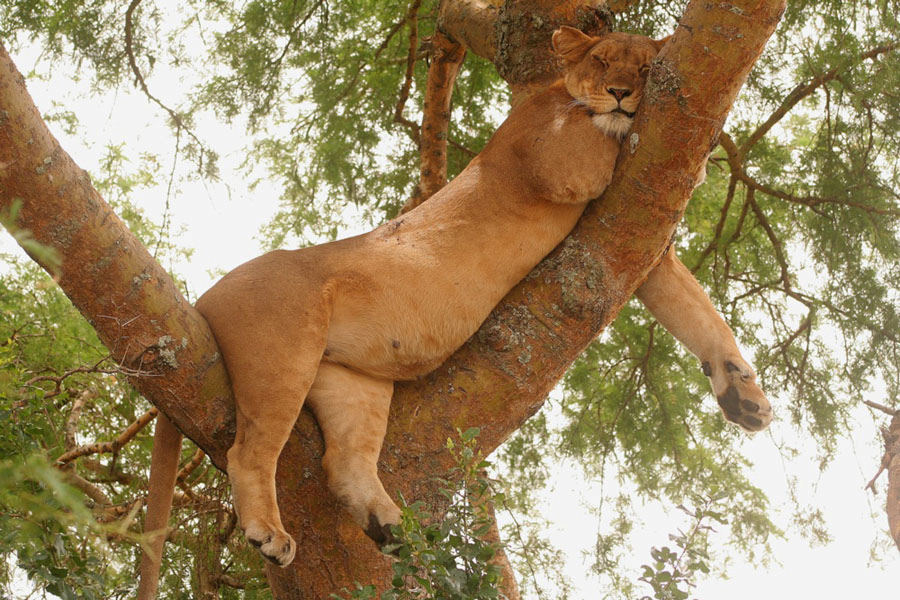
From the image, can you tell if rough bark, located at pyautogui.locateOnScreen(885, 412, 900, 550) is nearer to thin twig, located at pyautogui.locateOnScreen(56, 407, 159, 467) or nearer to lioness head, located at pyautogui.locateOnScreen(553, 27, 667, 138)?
lioness head, located at pyautogui.locateOnScreen(553, 27, 667, 138)

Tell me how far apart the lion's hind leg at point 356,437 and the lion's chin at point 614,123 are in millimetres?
1232

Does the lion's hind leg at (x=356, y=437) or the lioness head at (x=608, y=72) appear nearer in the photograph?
the lion's hind leg at (x=356, y=437)

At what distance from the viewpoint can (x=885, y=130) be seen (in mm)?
4871

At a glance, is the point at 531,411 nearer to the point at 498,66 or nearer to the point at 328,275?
the point at 328,275

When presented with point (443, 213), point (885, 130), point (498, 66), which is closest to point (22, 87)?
point (443, 213)

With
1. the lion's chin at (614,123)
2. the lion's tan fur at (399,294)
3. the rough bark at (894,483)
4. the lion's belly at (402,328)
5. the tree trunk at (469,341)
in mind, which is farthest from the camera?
the rough bark at (894,483)

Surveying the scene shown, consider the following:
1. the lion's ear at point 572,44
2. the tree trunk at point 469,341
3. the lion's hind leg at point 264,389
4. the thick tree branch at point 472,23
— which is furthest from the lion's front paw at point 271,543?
the thick tree branch at point 472,23

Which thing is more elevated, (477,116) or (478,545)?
(477,116)

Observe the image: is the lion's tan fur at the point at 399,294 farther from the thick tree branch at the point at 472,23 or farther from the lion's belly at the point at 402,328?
the thick tree branch at the point at 472,23

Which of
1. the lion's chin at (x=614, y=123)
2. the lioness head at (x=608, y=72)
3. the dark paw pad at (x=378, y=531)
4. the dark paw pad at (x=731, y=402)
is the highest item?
the lioness head at (x=608, y=72)

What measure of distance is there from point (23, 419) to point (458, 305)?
1.63 metres

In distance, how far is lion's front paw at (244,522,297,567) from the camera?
2709mm

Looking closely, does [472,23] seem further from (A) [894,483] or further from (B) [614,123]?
(A) [894,483]

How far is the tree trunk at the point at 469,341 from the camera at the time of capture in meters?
2.52
